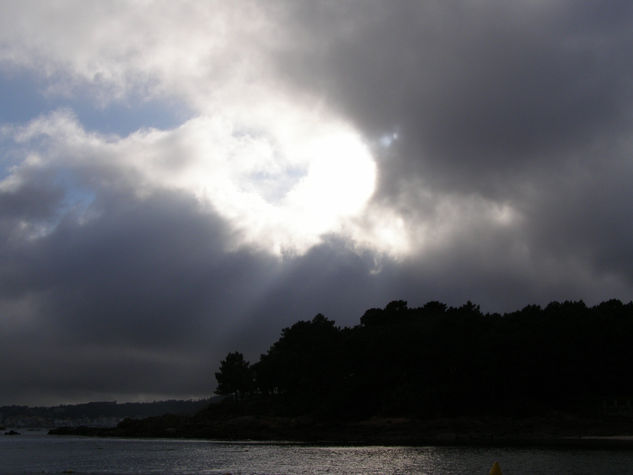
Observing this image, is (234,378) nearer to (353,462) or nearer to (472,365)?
(472,365)

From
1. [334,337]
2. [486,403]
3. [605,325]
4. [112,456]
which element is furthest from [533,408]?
[112,456]

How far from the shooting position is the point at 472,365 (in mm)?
98688

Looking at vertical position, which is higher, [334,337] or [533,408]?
[334,337]

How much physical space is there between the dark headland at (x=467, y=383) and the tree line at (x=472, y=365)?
18 centimetres

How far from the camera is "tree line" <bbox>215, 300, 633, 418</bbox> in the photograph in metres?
94.6

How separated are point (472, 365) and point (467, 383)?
10.2ft

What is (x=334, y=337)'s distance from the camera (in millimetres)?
123938

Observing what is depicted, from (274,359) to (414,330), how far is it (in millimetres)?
43732

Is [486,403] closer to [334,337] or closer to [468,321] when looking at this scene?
[468,321]

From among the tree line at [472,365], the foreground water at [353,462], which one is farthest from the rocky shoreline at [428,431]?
the foreground water at [353,462]

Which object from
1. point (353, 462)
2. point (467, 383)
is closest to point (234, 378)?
point (467, 383)

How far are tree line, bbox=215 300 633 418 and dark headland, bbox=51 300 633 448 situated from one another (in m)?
0.18

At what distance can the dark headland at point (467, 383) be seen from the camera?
90.2 m

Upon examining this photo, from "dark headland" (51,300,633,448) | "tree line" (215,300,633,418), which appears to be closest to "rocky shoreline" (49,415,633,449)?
"dark headland" (51,300,633,448)
